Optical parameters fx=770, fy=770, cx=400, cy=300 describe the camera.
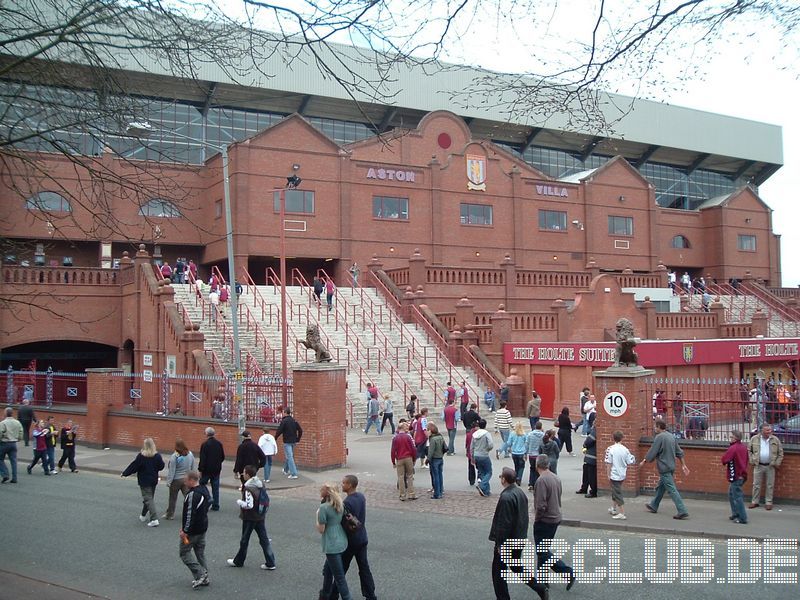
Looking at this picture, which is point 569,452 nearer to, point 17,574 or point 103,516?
point 103,516

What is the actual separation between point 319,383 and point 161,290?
1283cm

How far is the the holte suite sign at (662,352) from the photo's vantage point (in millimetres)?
26406

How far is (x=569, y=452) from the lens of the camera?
1978 centimetres

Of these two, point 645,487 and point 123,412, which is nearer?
point 645,487

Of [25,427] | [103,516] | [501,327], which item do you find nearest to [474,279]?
[501,327]

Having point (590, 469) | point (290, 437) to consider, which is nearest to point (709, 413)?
point (590, 469)

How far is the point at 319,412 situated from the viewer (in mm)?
17922

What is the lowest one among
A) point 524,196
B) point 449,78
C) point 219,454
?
point 219,454

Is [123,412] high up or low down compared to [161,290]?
down

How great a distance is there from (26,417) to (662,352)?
69.2 feet

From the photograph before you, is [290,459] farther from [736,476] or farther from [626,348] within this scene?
[736,476]

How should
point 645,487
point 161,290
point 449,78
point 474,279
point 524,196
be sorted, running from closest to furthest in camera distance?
1. point 645,487
2. point 161,290
3. point 474,279
4. point 524,196
5. point 449,78

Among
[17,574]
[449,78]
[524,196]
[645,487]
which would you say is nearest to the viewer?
[17,574]

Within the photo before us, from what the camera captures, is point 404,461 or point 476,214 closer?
point 404,461
